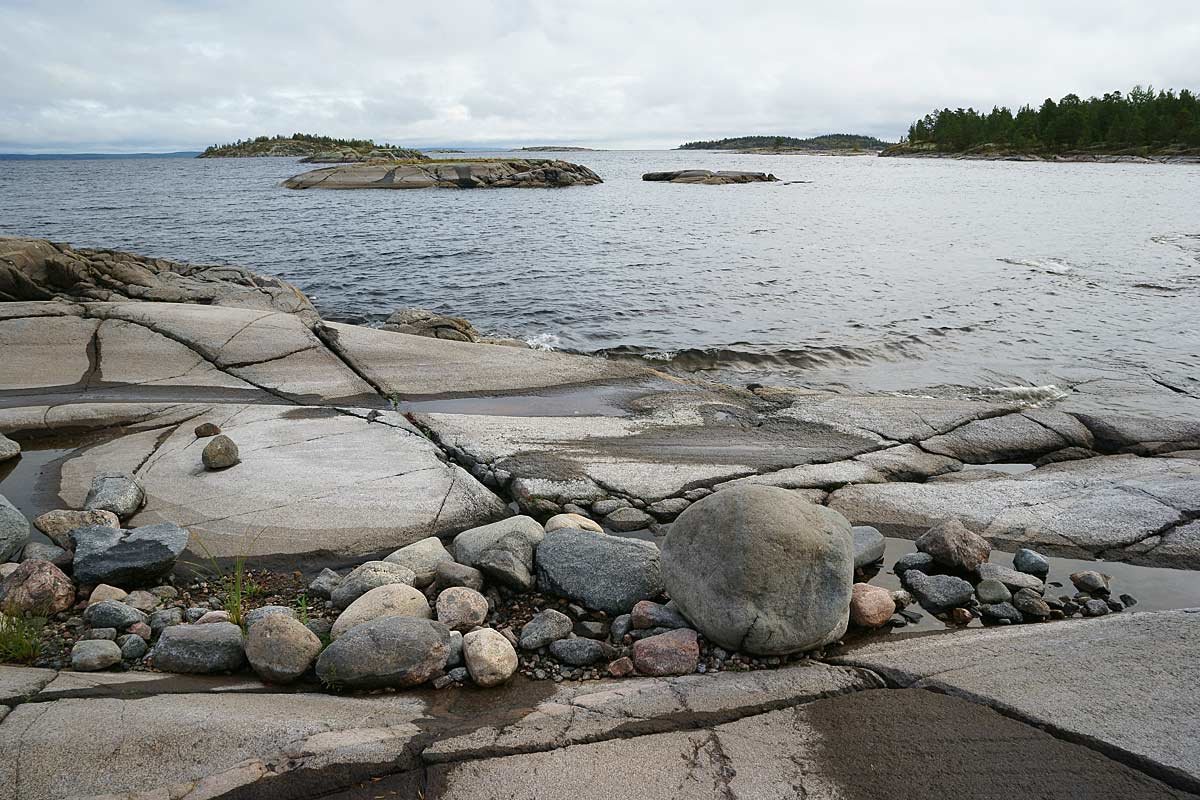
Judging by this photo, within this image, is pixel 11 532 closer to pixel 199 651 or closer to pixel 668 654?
pixel 199 651

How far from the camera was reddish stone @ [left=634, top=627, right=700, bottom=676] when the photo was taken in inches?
148

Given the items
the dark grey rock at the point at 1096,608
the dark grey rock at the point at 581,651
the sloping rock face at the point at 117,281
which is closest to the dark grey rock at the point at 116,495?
the dark grey rock at the point at 581,651

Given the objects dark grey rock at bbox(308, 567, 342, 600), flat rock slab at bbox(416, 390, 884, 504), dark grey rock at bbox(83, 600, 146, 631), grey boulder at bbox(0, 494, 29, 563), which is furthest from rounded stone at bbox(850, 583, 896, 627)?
grey boulder at bbox(0, 494, 29, 563)

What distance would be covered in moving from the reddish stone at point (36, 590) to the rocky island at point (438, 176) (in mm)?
61717

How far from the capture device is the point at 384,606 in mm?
4191

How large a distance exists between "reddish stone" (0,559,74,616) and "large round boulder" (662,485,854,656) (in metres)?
3.68

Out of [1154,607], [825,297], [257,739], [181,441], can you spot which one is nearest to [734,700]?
[257,739]

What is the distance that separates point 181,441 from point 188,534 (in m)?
1.99

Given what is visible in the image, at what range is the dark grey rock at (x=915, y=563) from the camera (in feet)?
16.7

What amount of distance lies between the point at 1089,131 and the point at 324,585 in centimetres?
12051

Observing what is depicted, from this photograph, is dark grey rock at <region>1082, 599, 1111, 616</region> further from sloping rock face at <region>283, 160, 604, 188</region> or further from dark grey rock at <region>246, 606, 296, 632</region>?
sloping rock face at <region>283, 160, 604, 188</region>

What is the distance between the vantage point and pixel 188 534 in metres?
5.01

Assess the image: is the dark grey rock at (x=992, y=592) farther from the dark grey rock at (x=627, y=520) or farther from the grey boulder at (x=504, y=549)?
the grey boulder at (x=504, y=549)

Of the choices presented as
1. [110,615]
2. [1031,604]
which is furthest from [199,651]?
[1031,604]
